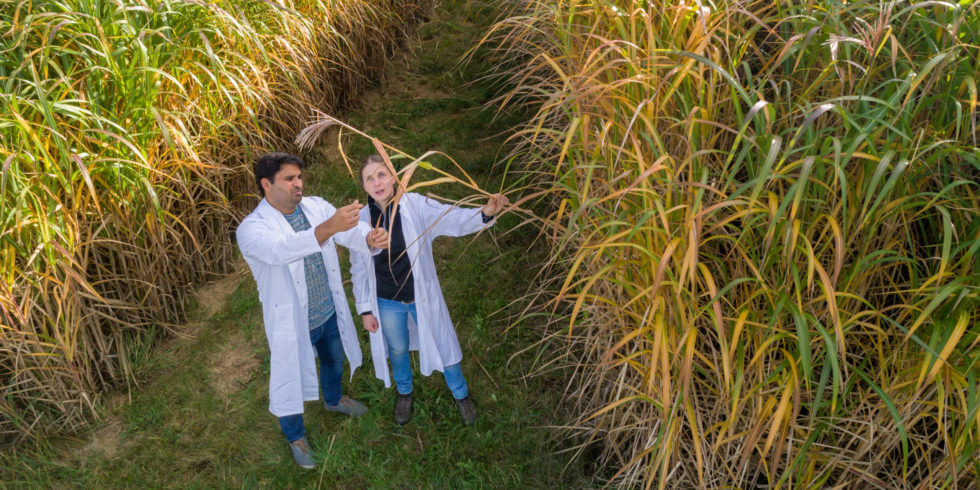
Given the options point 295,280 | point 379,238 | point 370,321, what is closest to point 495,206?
point 379,238

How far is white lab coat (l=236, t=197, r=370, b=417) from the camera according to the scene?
2.93 m

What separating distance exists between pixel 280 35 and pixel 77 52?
1.39 m

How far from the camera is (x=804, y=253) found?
2.23 m

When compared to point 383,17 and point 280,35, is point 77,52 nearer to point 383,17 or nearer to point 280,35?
point 280,35

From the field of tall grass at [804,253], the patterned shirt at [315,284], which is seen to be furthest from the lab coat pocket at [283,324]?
the field of tall grass at [804,253]

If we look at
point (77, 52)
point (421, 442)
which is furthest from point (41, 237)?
point (421, 442)

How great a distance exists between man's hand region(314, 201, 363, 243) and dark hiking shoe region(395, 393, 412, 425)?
3.72ft

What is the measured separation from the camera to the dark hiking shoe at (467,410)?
3.51 m

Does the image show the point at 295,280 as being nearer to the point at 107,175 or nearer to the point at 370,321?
the point at 370,321

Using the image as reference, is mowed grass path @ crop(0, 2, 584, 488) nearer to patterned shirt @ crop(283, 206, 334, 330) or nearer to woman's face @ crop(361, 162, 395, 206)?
patterned shirt @ crop(283, 206, 334, 330)

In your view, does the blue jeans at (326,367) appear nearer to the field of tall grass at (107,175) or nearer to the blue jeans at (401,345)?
the blue jeans at (401,345)

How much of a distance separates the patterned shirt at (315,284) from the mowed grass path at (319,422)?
0.61 m

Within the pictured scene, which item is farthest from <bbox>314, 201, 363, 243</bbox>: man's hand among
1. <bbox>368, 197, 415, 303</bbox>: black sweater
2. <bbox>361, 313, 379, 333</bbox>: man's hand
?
<bbox>361, 313, 379, 333</bbox>: man's hand

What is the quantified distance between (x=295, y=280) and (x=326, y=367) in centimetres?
63
